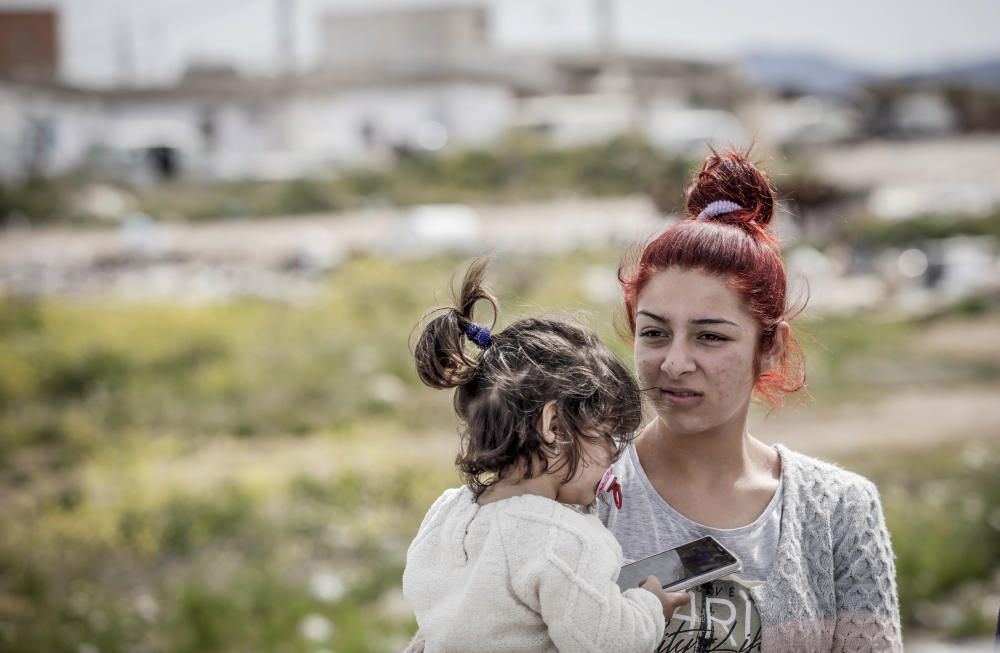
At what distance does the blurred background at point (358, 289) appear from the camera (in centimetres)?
698

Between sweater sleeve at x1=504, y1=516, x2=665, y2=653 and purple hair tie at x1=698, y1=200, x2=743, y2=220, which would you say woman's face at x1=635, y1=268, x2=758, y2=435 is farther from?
sweater sleeve at x1=504, y1=516, x2=665, y2=653

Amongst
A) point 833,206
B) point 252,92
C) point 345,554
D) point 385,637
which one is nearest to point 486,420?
point 385,637

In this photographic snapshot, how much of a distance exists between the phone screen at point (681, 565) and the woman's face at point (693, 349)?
271 millimetres

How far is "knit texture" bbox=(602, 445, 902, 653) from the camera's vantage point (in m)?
2.09

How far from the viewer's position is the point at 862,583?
215cm

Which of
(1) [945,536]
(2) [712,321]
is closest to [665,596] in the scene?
(2) [712,321]

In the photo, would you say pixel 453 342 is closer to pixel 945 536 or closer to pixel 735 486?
pixel 735 486

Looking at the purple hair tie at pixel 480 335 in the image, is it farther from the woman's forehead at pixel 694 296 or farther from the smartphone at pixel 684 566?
the smartphone at pixel 684 566

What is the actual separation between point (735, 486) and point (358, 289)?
13.9 m

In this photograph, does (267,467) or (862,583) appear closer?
(862,583)

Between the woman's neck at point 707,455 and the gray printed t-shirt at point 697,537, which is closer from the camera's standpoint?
the gray printed t-shirt at point 697,537

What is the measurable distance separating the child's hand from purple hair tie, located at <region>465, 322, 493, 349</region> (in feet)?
1.75

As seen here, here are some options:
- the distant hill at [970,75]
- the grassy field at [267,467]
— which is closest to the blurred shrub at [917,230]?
the grassy field at [267,467]

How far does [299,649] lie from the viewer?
19.9ft
